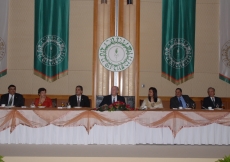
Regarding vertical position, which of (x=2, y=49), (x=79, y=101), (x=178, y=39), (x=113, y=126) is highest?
(x=178, y=39)

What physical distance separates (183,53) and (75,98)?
2.92 meters

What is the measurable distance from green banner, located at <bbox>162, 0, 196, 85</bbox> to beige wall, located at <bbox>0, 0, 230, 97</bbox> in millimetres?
→ 195

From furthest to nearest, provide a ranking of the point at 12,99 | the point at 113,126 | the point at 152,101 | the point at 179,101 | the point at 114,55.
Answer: the point at 114,55 < the point at 12,99 < the point at 179,101 < the point at 152,101 < the point at 113,126

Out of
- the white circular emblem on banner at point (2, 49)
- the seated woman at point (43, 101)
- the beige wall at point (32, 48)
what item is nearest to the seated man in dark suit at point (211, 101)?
the beige wall at point (32, 48)

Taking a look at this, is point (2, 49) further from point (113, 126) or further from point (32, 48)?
point (113, 126)

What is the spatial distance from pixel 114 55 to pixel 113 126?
315cm

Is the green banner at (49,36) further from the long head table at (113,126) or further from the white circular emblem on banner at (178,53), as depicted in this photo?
the long head table at (113,126)

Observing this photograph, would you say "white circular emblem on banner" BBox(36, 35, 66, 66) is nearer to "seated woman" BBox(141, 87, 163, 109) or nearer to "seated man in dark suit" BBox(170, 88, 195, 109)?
"seated woman" BBox(141, 87, 163, 109)

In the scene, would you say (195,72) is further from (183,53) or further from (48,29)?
(48,29)

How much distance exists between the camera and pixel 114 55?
8820 millimetres

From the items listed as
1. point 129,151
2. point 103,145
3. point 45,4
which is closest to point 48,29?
point 45,4

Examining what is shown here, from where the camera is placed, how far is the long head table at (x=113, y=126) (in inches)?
235

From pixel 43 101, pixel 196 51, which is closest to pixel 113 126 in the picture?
pixel 43 101

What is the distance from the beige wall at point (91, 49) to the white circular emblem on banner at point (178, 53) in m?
0.27
